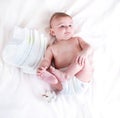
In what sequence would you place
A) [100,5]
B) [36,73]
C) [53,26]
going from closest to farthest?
[36,73] < [53,26] < [100,5]

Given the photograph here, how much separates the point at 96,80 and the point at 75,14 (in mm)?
369

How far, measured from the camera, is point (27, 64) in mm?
1535

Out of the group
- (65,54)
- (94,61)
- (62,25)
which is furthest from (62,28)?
(94,61)

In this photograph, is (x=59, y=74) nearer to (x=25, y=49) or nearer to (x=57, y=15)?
(x=25, y=49)

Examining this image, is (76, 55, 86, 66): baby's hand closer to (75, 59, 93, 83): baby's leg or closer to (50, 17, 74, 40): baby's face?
(75, 59, 93, 83): baby's leg

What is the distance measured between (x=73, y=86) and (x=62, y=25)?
318 millimetres

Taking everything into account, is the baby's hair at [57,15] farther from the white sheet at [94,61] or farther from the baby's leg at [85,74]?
the baby's leg at [85,74]

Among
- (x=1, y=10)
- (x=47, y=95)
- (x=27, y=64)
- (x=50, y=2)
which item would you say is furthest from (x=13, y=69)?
(x=50, y=2)

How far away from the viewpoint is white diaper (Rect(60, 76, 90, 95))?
150 cm

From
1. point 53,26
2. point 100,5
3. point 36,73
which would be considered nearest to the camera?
point 36,73

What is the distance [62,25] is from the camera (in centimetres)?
160

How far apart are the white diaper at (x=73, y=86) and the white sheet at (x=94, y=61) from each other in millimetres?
35

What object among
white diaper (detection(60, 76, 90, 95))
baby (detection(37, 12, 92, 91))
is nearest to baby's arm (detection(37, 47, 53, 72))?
baby (detection(37, 12, 92, 91))

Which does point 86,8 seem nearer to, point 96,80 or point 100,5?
point 100,5
